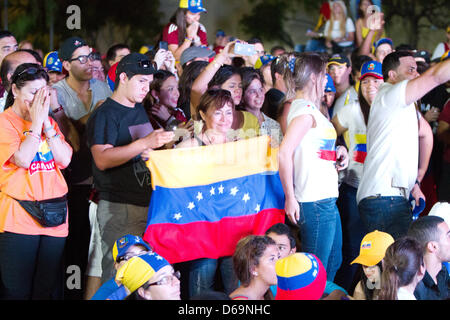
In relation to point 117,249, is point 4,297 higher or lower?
lower

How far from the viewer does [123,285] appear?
380 centimetres

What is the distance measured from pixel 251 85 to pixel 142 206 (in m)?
1.51

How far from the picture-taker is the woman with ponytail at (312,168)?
4.47 m

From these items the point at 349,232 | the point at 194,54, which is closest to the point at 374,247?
the point at 349,232

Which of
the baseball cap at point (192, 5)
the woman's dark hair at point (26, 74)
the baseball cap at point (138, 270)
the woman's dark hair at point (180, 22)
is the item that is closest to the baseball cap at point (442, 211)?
the baseball cap at point (138, 270)

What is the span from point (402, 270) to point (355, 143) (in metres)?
1.81

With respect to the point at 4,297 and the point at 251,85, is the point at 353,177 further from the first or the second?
the point at 4,297

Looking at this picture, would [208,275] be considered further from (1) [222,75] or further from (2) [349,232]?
A: (1) [222,75]

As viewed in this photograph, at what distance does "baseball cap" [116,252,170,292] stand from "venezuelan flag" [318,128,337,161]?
139 centimetres

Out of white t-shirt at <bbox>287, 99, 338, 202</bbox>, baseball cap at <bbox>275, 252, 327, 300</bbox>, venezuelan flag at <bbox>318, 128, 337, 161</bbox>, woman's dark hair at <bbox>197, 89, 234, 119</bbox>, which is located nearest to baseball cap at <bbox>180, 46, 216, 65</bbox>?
woman's dark hair at <bbox>197, 89, 234, 119</bbox>

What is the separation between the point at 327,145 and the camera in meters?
4.56

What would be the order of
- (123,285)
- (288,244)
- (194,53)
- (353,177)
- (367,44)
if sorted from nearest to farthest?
(123,285) → (288,244) → (353,177) → (194,53) → (367,44)

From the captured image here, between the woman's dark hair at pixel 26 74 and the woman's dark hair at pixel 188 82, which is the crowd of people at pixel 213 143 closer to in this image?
the woman's dark hair at pixel 26 74
